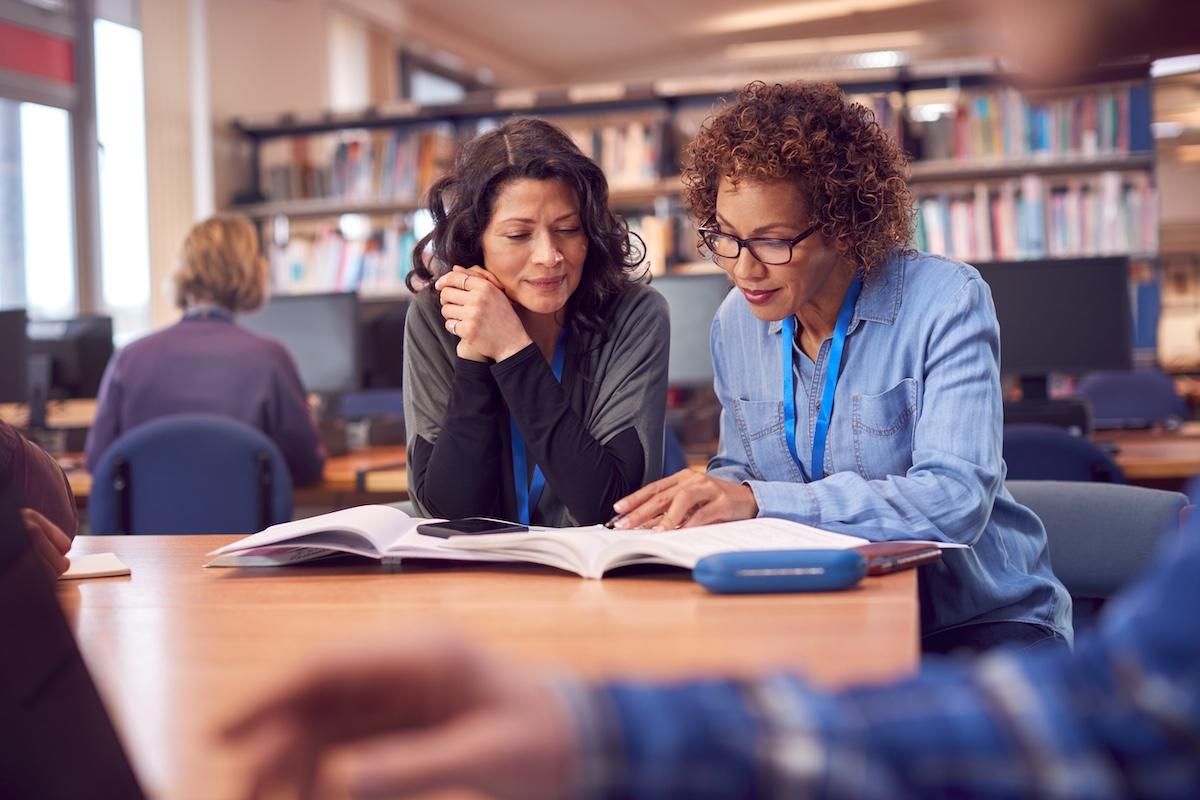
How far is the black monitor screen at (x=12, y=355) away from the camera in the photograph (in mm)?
3846

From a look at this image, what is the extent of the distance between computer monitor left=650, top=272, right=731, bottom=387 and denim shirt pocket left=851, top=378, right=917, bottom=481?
71.1 inches

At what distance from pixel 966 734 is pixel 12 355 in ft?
13.1

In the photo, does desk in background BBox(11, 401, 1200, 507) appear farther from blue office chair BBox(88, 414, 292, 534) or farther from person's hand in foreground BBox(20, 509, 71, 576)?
person's hand in foreground BBox(20, 509, 71, 576)

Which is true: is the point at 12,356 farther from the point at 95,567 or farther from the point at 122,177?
the point at 95,567

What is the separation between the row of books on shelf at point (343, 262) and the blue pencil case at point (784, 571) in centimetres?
499

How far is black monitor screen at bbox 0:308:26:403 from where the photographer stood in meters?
3.85

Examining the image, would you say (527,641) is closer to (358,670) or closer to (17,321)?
(358,670)

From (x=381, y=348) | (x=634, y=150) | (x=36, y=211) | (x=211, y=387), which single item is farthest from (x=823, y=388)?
(x=36, y=211)

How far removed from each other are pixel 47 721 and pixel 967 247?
16.0ft

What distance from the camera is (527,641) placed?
2.90ft

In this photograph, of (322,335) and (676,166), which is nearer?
(322,335)

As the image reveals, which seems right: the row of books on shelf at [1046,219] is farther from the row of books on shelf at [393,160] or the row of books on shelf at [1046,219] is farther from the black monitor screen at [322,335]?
the black monitor screen at [322,335]

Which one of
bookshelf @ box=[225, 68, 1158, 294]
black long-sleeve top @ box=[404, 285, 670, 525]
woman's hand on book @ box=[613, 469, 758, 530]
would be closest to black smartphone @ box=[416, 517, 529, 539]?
woman's hand on book @ box=[613, 469, 758, 530]

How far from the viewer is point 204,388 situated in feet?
10.2
